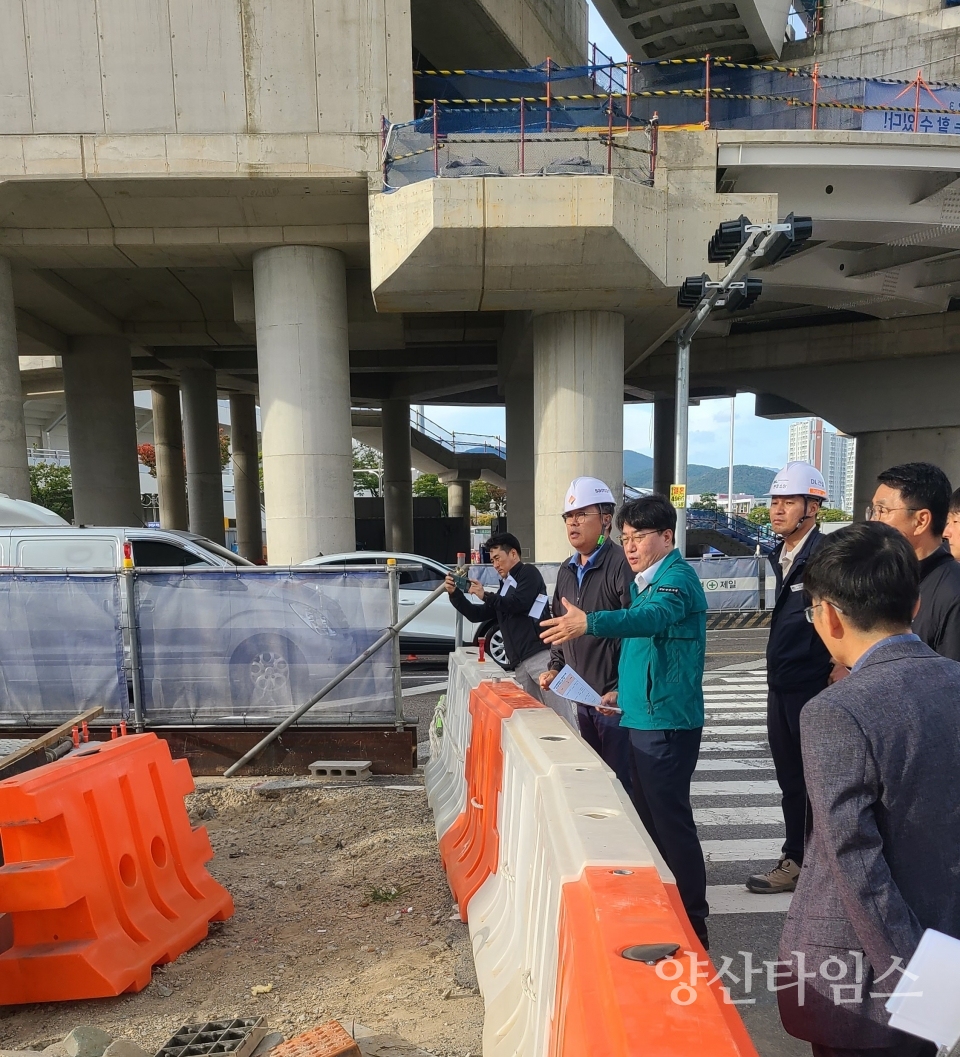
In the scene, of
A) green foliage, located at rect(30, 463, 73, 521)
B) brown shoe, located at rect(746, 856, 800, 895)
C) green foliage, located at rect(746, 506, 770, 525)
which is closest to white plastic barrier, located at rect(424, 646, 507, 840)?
brown shoe, located at rect(746, 856, 800, 895)

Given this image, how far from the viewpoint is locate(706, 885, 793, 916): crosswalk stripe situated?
376cm

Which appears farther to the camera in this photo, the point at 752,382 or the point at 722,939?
the point at 752,382

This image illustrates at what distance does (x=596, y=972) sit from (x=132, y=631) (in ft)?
18.2

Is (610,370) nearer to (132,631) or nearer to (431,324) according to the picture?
(431,324)

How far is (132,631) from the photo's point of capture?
19.7 feet

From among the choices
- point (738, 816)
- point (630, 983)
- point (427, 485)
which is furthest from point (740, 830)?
point (427, 485)

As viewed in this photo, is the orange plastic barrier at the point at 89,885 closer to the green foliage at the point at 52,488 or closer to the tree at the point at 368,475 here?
the green foliage at the point at 52,488

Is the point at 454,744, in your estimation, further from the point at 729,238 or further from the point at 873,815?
the point at 729,238

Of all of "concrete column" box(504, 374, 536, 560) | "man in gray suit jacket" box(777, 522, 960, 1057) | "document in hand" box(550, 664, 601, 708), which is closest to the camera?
"man in gray suit jacket" box(777, 522, 960, 1057)

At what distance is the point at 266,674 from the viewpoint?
6117mm

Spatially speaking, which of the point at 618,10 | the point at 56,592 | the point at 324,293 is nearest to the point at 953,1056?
the point at 56,592

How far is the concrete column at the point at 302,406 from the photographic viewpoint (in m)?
13.7

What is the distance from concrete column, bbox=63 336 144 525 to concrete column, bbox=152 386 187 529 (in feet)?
32.7

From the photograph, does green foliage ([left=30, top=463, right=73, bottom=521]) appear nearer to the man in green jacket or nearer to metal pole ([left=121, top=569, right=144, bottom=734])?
metal pole ([left=121, top=569, right=144, bottom=734])
